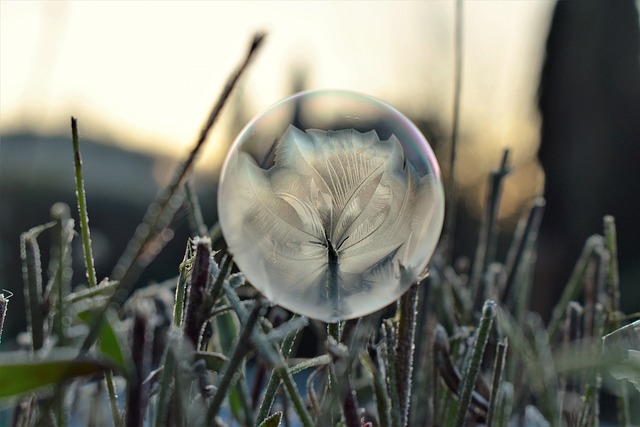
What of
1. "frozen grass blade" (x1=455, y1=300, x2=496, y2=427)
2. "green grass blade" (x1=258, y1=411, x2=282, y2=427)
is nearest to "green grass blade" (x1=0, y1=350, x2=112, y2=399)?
"green grass blade" (x1=258, y1=411, x2=282, y2=427)

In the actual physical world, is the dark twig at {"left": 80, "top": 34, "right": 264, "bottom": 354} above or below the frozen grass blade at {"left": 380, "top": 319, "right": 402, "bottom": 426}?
above

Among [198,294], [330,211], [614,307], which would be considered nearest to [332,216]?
[330,211]

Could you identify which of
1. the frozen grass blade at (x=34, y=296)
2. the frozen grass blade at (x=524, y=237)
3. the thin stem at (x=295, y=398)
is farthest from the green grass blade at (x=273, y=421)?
the frozen grass blade at (x=524, y=237)


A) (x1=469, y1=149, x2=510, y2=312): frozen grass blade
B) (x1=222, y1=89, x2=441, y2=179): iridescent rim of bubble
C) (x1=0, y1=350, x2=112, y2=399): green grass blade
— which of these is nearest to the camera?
(x1=0, y1=350, x2=112, y2=399): green grass blade

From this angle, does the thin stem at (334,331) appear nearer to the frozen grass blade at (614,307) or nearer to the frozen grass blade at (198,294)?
the frozen grass blade at (198,294)

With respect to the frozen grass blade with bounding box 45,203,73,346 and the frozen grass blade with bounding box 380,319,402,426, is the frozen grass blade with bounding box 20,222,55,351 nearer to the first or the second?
the frozen grass blade with bounding box 45,203,73,346

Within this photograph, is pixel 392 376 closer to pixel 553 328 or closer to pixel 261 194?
pixel 261 194

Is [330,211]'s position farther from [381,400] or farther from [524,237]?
[524,237]

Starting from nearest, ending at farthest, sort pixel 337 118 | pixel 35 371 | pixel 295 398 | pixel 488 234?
pixel 35 371 → pixel 295 398 → pixel 337 118 → pixel 488 234
